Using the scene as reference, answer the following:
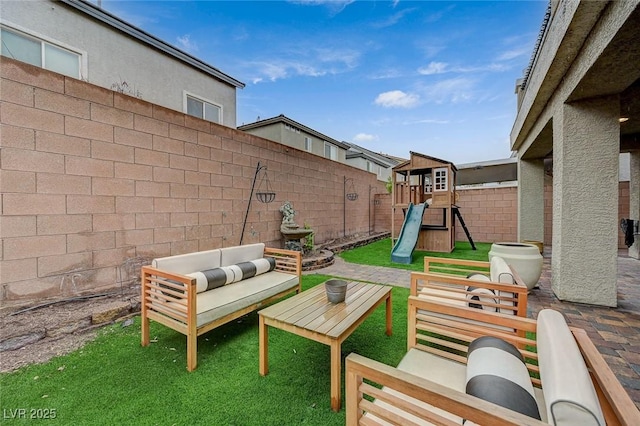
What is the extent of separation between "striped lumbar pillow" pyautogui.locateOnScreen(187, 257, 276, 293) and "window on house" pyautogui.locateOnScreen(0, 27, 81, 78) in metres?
5.74

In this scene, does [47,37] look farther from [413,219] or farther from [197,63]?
[413,219]

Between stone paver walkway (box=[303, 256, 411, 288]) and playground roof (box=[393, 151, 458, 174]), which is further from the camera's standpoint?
playground roof (box=[393, 151, 458, 174])

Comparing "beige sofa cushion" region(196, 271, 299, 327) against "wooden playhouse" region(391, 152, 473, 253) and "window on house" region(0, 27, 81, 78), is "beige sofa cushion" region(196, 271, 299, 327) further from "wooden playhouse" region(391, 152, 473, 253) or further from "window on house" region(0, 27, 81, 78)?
"window on house" region(0, 27, 81, 78)

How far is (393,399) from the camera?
1.13 meters

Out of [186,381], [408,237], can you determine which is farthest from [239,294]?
[408,237]

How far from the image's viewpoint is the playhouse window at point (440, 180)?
8.22 metres

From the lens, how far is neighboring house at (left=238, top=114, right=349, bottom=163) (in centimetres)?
1068

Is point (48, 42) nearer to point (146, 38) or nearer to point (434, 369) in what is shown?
point (146, 38)

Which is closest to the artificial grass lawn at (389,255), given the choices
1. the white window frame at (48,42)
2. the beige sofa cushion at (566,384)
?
the beige sofa cushion at (566,384)

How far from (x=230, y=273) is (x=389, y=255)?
5.28m

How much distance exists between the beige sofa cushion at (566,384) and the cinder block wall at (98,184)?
15.4 feet

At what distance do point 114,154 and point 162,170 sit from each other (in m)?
0.66

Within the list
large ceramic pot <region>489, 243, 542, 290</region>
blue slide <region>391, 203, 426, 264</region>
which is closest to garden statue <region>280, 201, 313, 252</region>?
blue slide <region>391, 203, 426, 264</region>

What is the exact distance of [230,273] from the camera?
338 cm
